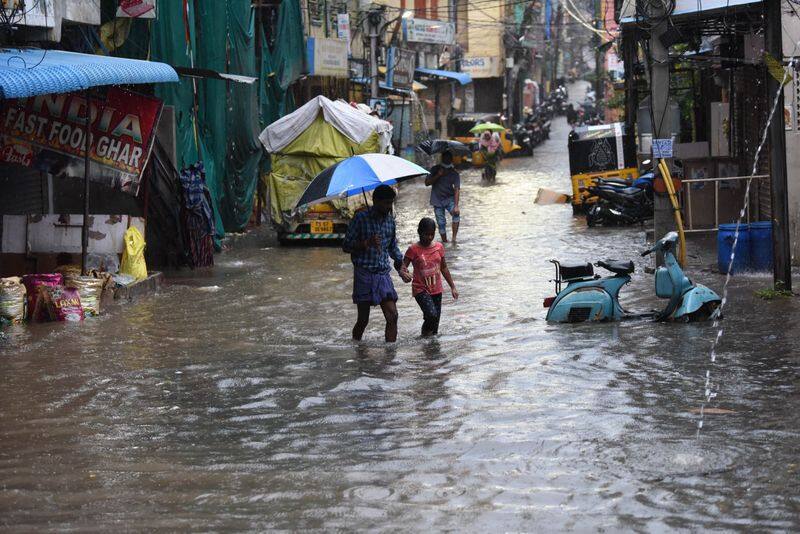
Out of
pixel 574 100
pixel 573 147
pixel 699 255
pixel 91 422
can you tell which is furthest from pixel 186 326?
pixel 574 100

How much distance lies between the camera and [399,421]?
25.0 ft

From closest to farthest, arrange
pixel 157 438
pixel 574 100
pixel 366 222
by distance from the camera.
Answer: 1. pixel 157 438
2. pixel 366 222
3. pixel 574 100

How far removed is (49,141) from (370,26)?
79.9ft

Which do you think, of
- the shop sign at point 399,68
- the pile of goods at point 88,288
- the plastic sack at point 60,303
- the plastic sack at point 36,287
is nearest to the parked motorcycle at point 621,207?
the pile of goods at point 88,288

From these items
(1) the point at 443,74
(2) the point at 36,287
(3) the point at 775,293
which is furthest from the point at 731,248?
(1) the point at 443,74

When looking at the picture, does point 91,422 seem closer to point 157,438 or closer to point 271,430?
point 157,438

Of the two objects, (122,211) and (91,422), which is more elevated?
(122,211)

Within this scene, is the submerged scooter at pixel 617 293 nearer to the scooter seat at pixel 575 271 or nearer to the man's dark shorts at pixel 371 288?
the scooter seat at pixel 575 271

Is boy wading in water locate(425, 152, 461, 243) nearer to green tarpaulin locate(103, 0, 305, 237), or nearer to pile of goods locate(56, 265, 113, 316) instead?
green tarpaulin locate(103, 0, 305, 237)

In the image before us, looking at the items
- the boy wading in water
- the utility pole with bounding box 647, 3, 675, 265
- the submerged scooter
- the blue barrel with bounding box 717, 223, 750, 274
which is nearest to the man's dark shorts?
the submerged scooter

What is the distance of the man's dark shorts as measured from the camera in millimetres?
10328

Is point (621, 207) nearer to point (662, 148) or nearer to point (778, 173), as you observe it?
point (662, 148)

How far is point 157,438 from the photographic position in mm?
7309

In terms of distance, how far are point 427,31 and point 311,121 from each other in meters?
26.8
